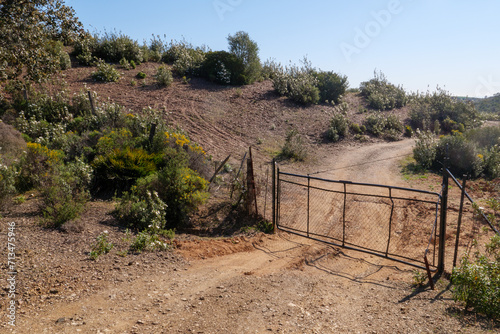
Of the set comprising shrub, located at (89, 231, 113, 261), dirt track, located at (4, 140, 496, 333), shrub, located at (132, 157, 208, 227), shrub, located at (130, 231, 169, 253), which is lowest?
dirt track, located at (4, 140, 496, 333)

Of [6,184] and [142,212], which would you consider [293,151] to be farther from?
[6,184]

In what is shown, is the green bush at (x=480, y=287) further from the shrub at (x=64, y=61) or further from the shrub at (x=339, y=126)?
the shrub at (x=64, y=61)

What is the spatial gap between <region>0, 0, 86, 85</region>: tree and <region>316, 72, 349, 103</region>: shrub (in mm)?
19440

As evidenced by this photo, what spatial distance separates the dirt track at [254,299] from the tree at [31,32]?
25.2 feet

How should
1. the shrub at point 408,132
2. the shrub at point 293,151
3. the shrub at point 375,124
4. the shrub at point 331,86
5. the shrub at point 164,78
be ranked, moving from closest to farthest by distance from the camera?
the shrub at point 293,151 → the shrub at point 164,78 → the shrub at point 375,124 → the shrub at point 408,132 → the shrub at point 331,86

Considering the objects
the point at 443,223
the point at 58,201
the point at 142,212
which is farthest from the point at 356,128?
the point at 58,201

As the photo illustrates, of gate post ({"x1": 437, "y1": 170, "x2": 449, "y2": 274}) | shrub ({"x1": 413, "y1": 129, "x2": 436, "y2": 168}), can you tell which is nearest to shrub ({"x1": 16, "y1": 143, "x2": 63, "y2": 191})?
gate post ({"x1": 437, "y1": 170, "x2": 449, "y2": 274})

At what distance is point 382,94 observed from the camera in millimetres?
29453

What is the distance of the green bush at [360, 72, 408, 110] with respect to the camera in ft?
91.5

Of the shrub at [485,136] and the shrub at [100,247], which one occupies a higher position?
the shrub at [485,136]

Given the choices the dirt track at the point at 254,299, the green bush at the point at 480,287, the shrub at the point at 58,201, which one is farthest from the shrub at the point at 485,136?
the shrub at the point at 58,201

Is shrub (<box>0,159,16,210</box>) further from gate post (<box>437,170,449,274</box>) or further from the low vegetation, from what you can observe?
the low vegetation

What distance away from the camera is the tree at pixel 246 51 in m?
26.1

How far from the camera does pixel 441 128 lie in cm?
2570
